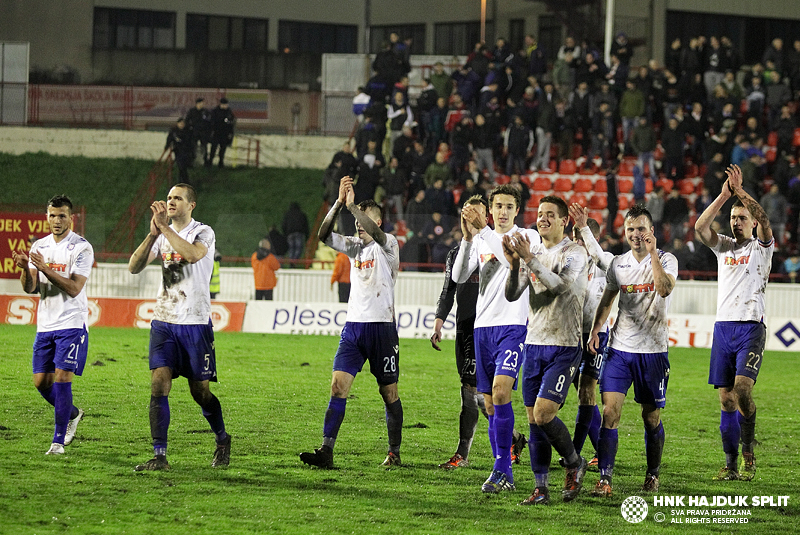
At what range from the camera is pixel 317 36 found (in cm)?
3888

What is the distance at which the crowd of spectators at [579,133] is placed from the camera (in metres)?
23.4

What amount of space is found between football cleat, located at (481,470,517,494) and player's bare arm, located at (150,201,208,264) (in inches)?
109

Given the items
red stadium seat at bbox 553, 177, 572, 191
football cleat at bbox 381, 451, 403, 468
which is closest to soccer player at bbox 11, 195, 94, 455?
football cleat at bbox 381, 451, 403, 468

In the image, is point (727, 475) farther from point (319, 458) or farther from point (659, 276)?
point (319, 458)

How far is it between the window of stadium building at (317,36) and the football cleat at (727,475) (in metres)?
32.4

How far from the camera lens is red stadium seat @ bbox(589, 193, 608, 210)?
2625 centimetres

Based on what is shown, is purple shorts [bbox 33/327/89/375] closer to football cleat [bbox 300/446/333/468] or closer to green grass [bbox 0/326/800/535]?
green grass [bbox 0/326/800/535]

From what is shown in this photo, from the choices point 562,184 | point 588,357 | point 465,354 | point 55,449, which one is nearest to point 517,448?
point 465,354

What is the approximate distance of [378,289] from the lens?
8391 millimetres

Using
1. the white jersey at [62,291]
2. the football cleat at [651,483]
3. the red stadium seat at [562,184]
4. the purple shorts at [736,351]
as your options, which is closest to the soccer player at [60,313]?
the white jersey at [62,291]

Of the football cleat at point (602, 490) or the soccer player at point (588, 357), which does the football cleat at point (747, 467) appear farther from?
the football cleat at point (602, 490)

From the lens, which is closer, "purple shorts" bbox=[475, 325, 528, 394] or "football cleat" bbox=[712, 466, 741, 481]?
"purple shorts" bbox=[475, 325, 528, 394]

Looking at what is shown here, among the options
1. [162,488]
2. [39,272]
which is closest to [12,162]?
[39,272]

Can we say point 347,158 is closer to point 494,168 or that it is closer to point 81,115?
point 494,168
